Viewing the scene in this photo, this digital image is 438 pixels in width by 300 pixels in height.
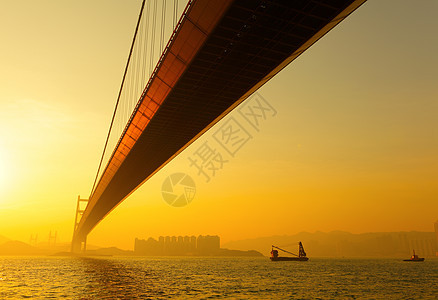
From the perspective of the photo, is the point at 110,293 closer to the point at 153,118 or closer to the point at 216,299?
the point at 216,299

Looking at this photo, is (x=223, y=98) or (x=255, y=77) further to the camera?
(x=223, y=98)

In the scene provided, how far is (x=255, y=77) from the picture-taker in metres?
20.5

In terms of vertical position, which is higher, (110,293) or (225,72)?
(225,72)

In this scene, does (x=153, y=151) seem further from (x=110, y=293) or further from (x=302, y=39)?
(x=302, y=39)

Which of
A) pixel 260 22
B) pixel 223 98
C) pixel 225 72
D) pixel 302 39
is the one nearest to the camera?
pixel 260 22

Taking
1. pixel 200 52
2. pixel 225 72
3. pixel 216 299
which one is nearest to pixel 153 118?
pixel 225 72

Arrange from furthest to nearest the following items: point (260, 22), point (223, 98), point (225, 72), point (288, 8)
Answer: point (223, 98)
point (225, 72)
point (260, 22)
point (288, 8)

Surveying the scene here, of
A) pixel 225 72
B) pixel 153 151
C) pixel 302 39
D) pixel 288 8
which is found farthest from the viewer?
pixel 153 151

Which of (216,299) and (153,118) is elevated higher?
(153,118)

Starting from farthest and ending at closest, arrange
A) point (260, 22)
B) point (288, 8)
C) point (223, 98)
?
point (223, 98), point (260, 22), point (288, 8)

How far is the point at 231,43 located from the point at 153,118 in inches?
371

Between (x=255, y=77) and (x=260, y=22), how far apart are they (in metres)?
5.46

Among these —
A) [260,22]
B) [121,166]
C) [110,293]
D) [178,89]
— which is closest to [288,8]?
[260,22]

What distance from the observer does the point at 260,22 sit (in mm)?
15164
